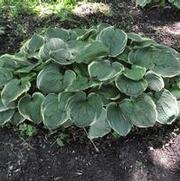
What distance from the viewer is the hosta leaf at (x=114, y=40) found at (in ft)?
11.2

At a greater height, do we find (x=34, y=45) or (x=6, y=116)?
(x=34, y=45)

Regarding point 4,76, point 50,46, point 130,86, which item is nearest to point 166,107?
point 130,86

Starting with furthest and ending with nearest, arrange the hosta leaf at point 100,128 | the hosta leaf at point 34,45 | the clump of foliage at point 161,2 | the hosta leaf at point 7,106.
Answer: the clump of foliage at point 161,2
the hosta leaf at point 34,45
the hosta leaf at point 7,106
the hosta leaf at point 100,128

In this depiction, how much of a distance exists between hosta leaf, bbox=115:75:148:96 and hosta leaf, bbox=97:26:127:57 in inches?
10.1

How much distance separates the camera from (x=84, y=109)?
3.17 m

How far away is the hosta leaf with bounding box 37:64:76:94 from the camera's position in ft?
10.9

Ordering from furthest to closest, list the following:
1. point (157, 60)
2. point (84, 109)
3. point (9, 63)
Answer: point (9, 63)
point (157, 60)
point (84, 109)

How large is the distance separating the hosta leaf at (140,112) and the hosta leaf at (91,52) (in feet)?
1.31

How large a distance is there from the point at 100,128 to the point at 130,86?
376mm

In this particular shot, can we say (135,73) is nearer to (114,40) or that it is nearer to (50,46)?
(114,40)

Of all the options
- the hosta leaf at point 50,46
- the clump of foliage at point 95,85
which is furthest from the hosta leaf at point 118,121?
the hosta leaf at point 50,46

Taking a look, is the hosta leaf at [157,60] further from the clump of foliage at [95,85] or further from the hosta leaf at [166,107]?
the hosta leaf at [166,107]

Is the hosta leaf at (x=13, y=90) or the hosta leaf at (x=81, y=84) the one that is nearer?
the hosta leaf at (x=81, y=84)

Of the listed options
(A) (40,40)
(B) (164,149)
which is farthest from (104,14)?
(B) (164,149)
